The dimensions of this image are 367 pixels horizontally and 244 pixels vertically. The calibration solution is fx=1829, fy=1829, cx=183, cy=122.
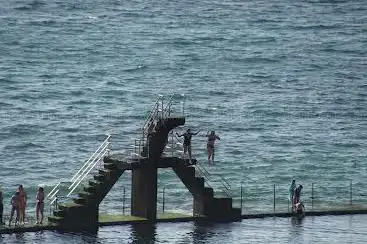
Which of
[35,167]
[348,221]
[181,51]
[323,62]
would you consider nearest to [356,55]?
[323,62]

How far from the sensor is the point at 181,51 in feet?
612

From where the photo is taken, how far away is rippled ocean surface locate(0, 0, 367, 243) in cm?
9250

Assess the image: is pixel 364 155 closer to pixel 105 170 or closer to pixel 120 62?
pixel 105 170

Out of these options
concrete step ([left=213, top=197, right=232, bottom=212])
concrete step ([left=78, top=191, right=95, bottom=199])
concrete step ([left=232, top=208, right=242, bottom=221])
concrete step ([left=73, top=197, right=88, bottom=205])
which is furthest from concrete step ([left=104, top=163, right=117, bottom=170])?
concrete step ([left=232, top=208, right=242, bottom=221])

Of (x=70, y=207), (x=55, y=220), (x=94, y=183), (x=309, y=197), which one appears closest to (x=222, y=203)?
(x=94, y=183)

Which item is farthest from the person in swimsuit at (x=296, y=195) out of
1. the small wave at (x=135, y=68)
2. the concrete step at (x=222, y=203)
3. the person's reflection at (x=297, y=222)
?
the small wave at (x=135, y=68)

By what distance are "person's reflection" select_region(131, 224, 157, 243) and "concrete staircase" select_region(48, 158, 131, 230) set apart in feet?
6.07

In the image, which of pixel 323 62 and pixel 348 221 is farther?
pixel 323 62

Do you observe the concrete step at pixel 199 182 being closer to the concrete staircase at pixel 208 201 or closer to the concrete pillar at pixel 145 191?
the concrete staircase at pixel 208 201

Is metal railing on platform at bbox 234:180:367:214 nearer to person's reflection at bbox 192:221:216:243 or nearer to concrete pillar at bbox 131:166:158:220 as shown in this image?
person's reflection at bbox 192:221:216:243

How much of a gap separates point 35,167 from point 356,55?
75.0m

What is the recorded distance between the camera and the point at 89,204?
77.1 metres

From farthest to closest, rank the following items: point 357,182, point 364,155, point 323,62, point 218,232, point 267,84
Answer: point 323,62 < point 267,84 < point 364,155 < point 357,182 < point 218,232

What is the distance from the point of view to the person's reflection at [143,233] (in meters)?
74.2
